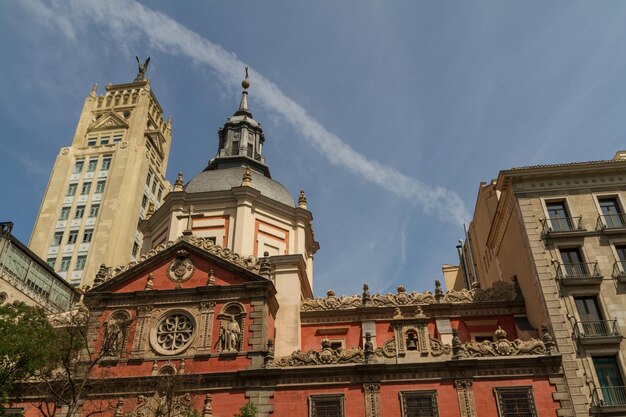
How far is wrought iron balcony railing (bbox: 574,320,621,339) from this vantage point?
95.5 feet

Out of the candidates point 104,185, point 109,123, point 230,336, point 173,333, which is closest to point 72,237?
point 104,185

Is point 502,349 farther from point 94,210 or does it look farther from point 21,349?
point 94,210

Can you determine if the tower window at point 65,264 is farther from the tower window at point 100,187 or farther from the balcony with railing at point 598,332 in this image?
the balcony with railing at point 598,332

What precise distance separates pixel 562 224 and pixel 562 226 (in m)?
0.13

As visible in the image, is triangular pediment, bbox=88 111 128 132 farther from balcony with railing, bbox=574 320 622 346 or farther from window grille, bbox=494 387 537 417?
balcony with railing, bbox=574 320 622 346

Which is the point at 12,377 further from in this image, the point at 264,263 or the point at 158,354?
the point at 264,263

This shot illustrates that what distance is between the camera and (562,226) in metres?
33.4

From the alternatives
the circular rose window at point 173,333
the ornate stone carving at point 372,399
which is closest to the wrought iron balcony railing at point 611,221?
the ornate stone carving at point 372,399

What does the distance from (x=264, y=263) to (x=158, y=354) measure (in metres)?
7.54

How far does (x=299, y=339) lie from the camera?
34500mm

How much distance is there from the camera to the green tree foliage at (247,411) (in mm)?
27016

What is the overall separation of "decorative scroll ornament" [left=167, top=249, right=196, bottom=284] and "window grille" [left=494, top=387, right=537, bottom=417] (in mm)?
17733

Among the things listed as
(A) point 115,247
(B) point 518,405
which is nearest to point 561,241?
(B) point 518,405

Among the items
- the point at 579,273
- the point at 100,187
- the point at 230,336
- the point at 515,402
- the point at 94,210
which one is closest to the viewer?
the point at 515,402
